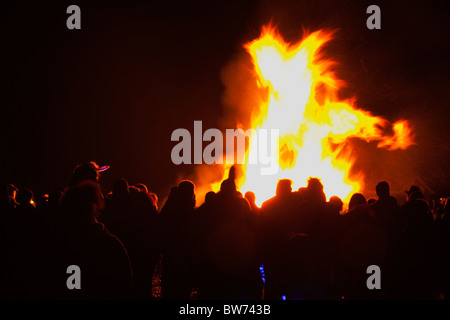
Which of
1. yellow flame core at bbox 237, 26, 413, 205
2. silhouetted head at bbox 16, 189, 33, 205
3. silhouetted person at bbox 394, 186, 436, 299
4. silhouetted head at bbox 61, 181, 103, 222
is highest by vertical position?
yellow flame core at bbox 237, 26, 413, 205

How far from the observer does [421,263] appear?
426 centimetres

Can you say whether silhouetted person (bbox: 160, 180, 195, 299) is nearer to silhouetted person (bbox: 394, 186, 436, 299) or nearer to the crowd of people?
the crowd of people

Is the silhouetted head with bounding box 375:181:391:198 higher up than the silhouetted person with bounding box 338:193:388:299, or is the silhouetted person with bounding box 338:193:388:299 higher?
the silhouetted head with bounding box 375:181:391:198

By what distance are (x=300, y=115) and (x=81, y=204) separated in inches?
331

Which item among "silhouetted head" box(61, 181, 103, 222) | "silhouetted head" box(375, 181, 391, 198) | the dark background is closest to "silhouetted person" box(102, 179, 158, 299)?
"silhouetted head" box(61, 181, 103, 222)

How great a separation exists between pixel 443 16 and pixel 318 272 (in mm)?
13738

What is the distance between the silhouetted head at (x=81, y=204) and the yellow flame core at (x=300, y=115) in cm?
670

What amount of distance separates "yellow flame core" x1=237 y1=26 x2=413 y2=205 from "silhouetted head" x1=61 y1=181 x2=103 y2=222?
264 inches

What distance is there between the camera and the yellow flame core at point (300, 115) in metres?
9.98

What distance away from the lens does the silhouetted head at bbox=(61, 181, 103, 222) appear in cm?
288

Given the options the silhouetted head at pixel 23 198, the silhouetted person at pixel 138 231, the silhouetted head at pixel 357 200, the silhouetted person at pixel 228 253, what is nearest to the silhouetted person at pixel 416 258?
the silhouetted head at pixel 357 200

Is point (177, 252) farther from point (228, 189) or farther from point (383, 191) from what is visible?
point (383, 191)

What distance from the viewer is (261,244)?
4473 mm

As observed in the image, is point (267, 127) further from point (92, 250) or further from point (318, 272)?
point (92, 250)
